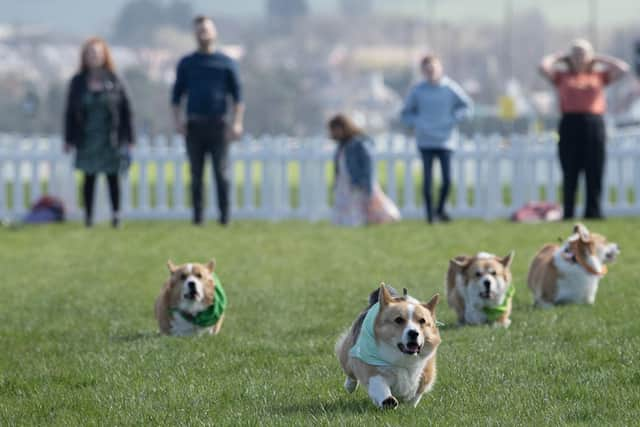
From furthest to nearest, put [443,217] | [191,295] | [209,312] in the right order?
[443,217] < [209,312] < [191,295]

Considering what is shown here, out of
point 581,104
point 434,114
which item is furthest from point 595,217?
point 434,114

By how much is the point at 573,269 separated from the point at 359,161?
905cm

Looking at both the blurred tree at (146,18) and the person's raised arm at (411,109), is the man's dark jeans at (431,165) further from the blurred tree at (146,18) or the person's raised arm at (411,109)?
the blurred tree at (146,18)

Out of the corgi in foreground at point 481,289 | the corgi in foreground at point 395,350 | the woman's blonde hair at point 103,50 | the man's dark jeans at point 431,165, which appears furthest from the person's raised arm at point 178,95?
the corgi in foreground at point 395,350

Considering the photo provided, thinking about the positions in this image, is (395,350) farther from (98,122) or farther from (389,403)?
(98,122)

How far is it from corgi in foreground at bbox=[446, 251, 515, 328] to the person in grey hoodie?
29.2 ft

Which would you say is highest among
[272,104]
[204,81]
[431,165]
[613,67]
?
[613,67]

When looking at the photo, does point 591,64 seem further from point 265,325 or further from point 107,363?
point 107,363

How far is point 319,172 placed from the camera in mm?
21094

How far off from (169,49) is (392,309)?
164 m

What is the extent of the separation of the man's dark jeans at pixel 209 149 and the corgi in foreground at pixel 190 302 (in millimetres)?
8720

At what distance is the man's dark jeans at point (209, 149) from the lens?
17688 millimetres

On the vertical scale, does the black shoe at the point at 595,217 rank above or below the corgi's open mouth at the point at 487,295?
below

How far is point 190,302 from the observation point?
28.7 feet
